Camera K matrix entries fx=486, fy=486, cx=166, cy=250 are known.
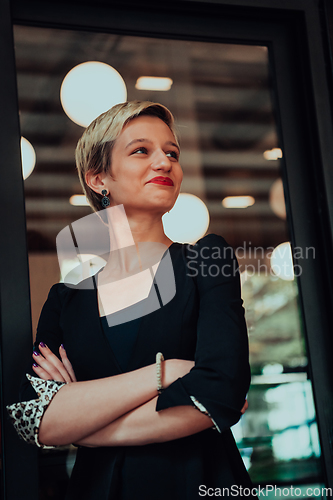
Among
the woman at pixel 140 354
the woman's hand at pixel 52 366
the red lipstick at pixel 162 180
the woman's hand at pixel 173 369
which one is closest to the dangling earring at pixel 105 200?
the woman at pixel 140 354

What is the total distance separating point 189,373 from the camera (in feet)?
3.95

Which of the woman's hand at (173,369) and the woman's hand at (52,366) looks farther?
the woman's hand at (52,366)

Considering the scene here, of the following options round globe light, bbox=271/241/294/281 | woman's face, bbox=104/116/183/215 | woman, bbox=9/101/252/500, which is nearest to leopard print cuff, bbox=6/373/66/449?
woman, bbox=9/101/252/500

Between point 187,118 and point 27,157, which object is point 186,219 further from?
point 27,157

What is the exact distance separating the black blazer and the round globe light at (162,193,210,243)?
0.18 m

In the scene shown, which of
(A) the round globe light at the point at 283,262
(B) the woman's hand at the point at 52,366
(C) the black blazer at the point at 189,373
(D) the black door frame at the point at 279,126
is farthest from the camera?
(A) the round globe light at the point at 283,262

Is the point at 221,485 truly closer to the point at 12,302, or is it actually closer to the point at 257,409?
the point at 257,409

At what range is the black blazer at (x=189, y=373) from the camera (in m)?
1.19

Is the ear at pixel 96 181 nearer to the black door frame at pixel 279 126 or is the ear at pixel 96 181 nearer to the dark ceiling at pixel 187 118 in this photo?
the dark ceiling at pixel 187 118

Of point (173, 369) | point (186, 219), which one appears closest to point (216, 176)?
point (186, 219)

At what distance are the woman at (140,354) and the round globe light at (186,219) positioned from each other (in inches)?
2.3

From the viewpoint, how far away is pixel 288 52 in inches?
78.0

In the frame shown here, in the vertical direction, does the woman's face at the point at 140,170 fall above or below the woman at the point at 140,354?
above

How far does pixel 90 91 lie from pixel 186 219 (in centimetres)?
58
